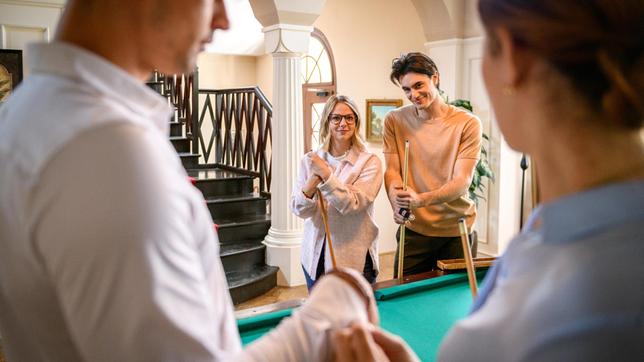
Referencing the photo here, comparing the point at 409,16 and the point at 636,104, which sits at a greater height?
the point at 409,16

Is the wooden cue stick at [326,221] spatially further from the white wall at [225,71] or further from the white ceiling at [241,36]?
the white wall at [225,71]

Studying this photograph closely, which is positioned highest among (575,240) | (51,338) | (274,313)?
(575,240)

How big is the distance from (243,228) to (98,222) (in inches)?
198

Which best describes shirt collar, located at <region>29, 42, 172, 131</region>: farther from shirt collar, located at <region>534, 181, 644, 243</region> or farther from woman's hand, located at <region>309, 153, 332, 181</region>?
woman's hand, located at <region>309, 153, 332, 181</region>

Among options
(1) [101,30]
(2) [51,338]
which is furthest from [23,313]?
(1) [101,30]

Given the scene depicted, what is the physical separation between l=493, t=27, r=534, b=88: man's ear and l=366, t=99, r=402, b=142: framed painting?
6142mm

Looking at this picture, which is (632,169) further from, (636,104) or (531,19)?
(531,19)

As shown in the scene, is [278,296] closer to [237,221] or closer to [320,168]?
[237,221]

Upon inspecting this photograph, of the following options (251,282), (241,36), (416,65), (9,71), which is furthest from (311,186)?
(241,36)

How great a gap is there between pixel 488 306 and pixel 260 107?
576 cm

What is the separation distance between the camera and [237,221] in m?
5.72

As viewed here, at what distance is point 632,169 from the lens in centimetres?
68

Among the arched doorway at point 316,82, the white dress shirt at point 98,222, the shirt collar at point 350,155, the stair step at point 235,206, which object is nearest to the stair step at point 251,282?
the stair step at point 235,206

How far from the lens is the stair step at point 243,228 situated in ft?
18.1
